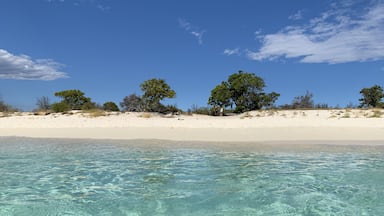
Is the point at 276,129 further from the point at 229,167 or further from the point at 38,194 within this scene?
the point at 38,194

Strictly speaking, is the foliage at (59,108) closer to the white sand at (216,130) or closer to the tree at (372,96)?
the white sand at (216,130)

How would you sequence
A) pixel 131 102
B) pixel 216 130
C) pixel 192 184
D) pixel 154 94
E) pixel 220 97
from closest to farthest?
pixel 192 184 → pixel 216 130 → pixel 154 94 → pixel 220 97 → pixel 131 102

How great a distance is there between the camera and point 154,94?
1218 inches

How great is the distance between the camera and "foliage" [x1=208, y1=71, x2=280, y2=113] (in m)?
33.9

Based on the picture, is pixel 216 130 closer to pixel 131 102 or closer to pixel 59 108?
pixel 59 108

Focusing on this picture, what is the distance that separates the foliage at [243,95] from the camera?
33.9m

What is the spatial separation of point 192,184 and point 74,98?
31.0 meters

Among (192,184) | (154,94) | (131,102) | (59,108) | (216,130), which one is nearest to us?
(192,184)

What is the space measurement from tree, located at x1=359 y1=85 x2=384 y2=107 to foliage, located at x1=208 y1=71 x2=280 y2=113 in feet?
31.3

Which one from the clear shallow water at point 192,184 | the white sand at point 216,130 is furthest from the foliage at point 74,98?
the clear shallow water at point 192,184

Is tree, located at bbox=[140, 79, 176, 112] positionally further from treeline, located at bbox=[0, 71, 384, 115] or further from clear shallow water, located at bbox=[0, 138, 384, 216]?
clear shallow water, located at bbox=[0, 138, 384, 216]

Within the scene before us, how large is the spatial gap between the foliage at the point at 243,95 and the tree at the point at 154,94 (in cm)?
526

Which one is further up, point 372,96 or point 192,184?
point 372,96

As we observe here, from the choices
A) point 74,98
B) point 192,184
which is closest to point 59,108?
point 74,98
